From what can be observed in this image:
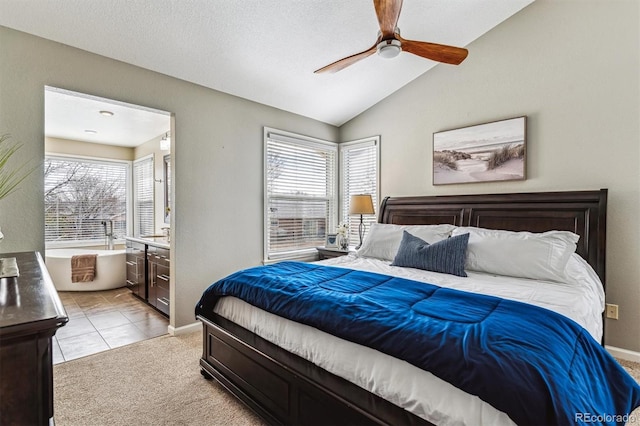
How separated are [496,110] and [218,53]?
9.08 ft

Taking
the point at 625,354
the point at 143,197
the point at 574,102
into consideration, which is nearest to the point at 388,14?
the point at 574,102

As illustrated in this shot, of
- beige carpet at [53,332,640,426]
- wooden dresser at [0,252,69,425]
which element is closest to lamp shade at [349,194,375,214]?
beige carpet at [53,332,640,426]

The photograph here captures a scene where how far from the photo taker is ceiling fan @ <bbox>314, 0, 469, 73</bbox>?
1889 millimetres

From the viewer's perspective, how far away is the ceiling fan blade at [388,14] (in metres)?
1.85

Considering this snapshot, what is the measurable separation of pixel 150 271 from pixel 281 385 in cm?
296

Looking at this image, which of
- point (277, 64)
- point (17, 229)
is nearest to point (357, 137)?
point (277, 64)

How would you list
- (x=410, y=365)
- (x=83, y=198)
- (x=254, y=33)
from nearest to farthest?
(x=410, y=365)
(x=254, y=33)
(x=83, y=198)

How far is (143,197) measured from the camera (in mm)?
5953

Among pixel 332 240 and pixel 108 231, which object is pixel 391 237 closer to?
pixel 332 240

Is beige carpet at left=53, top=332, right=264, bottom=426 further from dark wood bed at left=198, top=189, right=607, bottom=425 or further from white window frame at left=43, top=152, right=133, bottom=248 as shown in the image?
white window frame at left=43, top=152, right=133, bottom=248

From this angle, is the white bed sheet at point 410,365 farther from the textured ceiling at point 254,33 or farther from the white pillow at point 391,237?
the textured ceiling at point 254,33

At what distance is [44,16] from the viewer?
92.2 inches

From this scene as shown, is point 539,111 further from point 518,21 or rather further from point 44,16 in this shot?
point 44,16

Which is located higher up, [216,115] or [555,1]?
[555,1]
